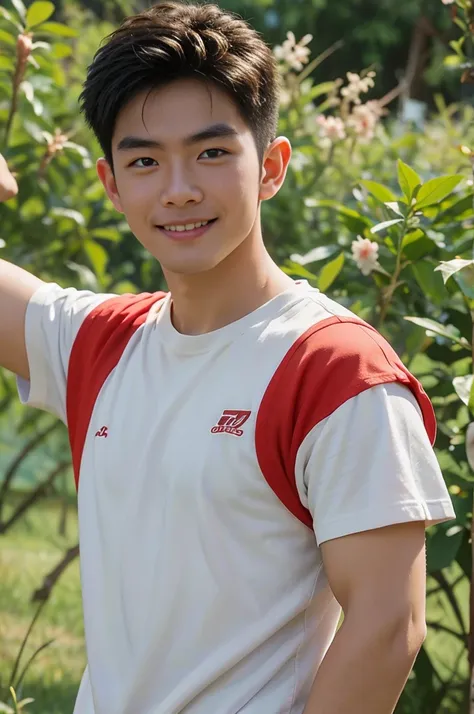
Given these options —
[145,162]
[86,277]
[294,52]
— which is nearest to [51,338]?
[145,162]

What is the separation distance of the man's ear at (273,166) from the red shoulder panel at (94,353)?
0.96ft

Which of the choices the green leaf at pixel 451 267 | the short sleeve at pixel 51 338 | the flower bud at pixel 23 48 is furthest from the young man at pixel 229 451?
the flower bud at pixel 23 48

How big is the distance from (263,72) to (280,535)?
67 cm

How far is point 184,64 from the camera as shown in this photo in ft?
5.09

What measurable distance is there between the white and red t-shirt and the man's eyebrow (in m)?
0.24

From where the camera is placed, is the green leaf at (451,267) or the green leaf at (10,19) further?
the green leaf at (10,19)

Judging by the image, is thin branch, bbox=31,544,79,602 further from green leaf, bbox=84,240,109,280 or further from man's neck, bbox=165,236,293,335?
man's neck, bbox=165,236,293,335

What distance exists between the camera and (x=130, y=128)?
5.17ft

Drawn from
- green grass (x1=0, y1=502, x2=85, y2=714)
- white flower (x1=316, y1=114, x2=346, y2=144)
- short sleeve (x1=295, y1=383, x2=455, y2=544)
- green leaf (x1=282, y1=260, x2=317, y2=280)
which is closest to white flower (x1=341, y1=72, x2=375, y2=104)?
white flower (x1=316, y1=114, x2=346, y2=144)

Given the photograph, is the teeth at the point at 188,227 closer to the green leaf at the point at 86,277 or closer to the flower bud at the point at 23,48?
the flower bud at the point at 23,48

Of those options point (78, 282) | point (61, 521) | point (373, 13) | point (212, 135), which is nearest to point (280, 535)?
point (212, 135)

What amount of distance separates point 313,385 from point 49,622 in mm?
2446

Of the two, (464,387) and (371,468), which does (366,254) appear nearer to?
(464,387)

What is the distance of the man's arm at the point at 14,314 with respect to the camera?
1.86 m
